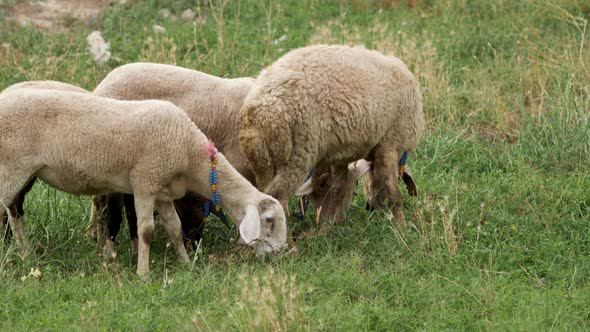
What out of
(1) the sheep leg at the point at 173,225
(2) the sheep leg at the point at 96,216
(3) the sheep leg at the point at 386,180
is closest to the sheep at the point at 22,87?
(2) the sheep leg at the point at 96,216

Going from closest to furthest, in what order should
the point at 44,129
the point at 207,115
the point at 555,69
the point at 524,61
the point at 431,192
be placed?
the point at 44,129 < the point at 207,115 < the point at 431,192 < the point at 555,69 < the point at 524,61

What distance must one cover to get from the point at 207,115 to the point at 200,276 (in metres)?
1.67

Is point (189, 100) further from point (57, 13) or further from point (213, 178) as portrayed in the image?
point (57, 13)

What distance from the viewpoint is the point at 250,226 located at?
646cm

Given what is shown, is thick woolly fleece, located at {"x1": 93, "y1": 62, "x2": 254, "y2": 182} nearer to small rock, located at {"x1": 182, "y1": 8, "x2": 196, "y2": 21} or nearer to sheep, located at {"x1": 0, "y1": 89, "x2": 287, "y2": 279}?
sheep, located at {"x1": 0, "y1": 89, "x2": 287, "y2": 279}

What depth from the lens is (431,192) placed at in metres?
8.39

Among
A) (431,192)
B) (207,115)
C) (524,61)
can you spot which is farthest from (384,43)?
(207,115)

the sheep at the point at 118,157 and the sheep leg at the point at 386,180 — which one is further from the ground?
the sheep at the point at 118,157

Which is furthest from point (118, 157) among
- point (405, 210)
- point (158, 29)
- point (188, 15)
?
point (188, 15)

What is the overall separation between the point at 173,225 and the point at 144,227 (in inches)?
11.8

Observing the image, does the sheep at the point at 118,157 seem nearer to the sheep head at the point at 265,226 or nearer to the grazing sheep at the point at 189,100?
the sheep head at the point at 265,226

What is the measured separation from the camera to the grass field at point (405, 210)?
5.75m

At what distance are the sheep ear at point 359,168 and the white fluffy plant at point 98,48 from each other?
15.2 feet

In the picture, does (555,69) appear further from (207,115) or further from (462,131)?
(207,115)
